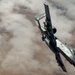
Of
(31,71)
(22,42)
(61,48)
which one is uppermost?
(61,48)

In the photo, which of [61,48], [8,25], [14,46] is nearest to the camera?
[61,48]

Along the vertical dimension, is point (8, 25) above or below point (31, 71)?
above

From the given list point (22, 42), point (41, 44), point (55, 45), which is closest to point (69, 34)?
point (41, 44)

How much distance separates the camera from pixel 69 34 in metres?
134

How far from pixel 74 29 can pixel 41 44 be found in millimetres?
21776

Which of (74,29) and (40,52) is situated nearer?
(40,52)

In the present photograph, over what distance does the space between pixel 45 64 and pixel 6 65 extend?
17.6m

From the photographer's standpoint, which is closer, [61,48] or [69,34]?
[61,48]

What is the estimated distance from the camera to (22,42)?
12400 cm

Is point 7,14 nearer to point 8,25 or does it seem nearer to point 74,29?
point 8,25

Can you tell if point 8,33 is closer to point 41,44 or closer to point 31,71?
point 41,44

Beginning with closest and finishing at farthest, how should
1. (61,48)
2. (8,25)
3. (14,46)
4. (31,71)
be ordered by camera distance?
(61,48)
(31,71)
(14,46)
(8,25)

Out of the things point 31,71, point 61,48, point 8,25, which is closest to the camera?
point 61,48

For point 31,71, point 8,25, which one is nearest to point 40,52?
point 31,71
